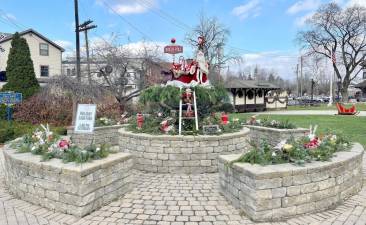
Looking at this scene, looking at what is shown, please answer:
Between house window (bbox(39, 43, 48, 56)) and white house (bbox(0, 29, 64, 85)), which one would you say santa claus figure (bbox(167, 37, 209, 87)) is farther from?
house window (bbox(39, 43, 48, 56))

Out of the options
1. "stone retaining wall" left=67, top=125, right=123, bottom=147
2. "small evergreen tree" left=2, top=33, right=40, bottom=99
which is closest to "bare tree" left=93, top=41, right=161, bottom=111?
"small evergreen tree" left=2, top=33, right=40, bottom=99

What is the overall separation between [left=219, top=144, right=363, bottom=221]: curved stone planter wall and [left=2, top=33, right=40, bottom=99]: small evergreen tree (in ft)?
48.1

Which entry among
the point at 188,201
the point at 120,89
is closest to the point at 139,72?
the point at 120,89

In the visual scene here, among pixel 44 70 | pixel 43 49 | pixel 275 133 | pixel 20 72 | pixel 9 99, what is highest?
pixel 43 49

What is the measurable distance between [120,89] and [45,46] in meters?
20.5

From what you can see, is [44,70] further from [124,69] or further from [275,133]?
[275,133]

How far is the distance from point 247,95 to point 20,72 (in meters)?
20.6

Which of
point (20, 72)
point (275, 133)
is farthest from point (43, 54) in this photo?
point (275, 133)

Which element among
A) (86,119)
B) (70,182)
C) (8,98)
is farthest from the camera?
(8,98)

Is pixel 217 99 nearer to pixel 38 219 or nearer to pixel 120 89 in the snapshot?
pixel 38 219

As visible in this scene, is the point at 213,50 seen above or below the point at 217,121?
above

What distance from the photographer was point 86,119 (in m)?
5.04

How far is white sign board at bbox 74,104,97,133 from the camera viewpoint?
197 inches

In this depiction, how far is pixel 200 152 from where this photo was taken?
22.9ft
